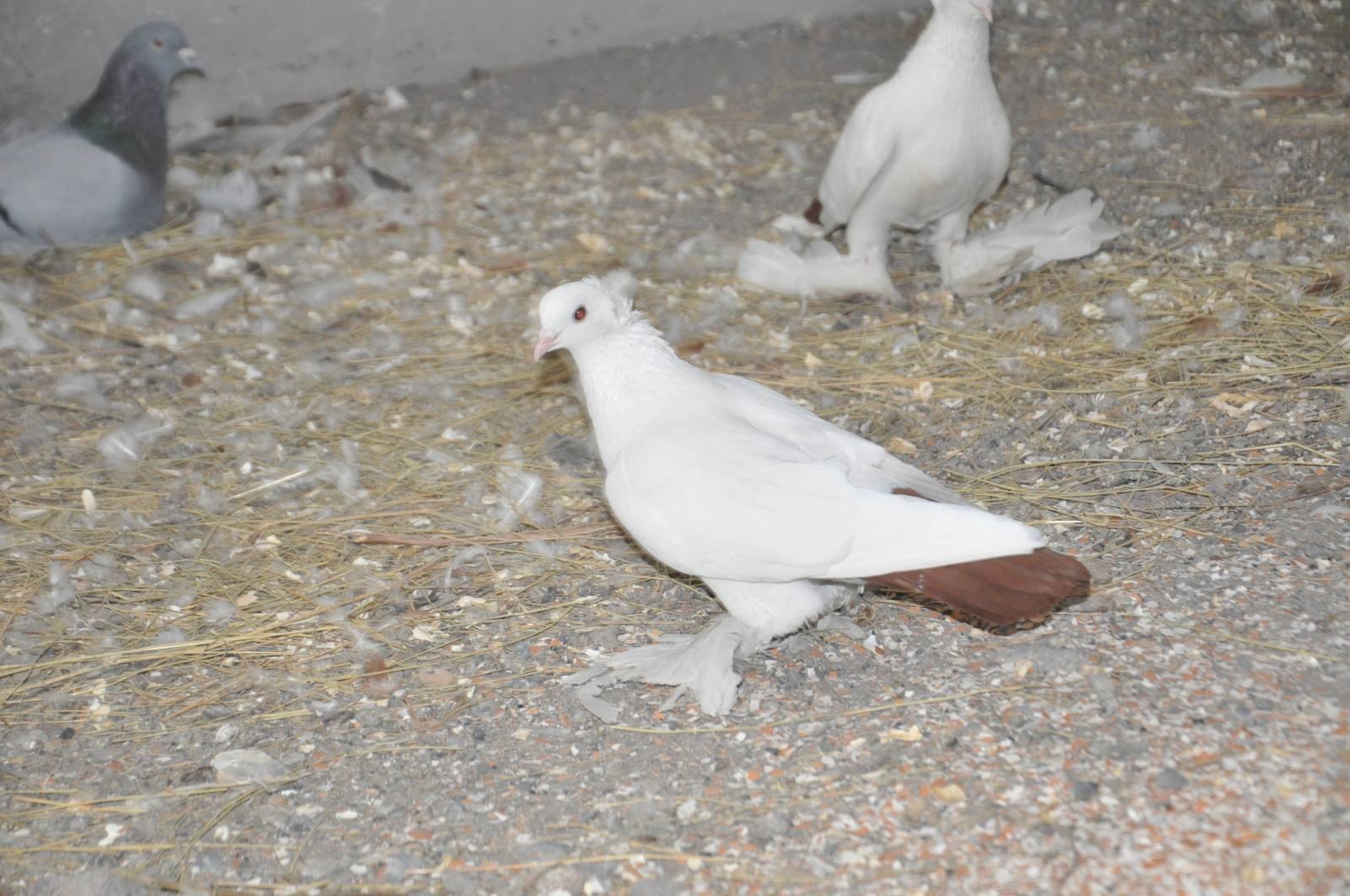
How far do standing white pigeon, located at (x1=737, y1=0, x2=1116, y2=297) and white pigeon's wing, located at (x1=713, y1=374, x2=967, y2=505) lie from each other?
135 centimetres

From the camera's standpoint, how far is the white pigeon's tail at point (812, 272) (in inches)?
165

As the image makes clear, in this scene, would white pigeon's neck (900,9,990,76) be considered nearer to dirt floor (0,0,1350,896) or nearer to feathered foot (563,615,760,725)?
dirt floor (0,0,1350,896)

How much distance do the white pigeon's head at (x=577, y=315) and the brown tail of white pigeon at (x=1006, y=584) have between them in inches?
34.2

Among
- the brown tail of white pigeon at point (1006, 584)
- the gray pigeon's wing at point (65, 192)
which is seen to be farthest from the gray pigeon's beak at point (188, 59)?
the brown tail of white pigeon at point (1006, 584)

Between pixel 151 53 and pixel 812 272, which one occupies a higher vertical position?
pixel 151 53

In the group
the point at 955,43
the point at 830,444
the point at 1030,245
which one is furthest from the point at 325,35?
the point at 830,444

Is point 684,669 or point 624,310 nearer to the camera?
point 684,669

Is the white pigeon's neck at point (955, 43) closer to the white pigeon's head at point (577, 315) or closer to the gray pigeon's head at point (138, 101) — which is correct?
the white pigeon's head at point (577, 315)

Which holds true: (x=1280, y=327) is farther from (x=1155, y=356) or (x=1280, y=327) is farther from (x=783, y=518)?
(x=783, y=518)

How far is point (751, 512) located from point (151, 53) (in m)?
3.63

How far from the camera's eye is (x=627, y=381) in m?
2.86

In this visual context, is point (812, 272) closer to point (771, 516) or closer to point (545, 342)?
point (545, 342)

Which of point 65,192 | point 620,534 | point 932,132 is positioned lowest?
point 620,534

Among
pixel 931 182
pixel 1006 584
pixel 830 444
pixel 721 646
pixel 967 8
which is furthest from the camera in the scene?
pixel 931 182
